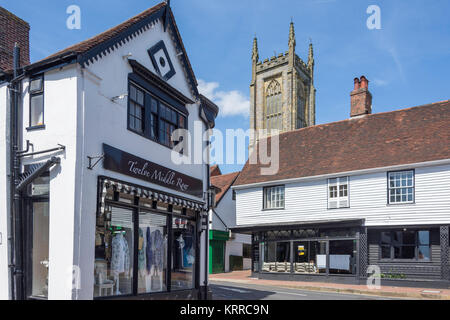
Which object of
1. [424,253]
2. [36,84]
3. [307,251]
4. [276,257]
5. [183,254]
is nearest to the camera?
[36,84]

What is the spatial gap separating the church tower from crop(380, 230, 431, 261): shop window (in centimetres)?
4871

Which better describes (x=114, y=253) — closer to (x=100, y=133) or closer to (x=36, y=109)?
(x=100, y=133)

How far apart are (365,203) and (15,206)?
1736 centimetres

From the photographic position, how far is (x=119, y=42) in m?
12.9

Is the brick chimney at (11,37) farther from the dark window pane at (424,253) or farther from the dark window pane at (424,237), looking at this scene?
the dark window pane at (424,253)

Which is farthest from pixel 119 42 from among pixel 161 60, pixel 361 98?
pixel 361 98

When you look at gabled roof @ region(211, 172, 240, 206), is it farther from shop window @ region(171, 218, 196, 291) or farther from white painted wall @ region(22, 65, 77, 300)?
white painted wall @ region(22, 65, 77, 300)

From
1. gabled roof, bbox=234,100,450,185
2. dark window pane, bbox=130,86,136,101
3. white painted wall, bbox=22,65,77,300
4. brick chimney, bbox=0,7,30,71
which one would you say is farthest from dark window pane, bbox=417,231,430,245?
brick chimney, bbox=0,7,30,71

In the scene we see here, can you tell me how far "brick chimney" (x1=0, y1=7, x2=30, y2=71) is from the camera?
13.9 m

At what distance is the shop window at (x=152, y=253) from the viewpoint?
13.3 m

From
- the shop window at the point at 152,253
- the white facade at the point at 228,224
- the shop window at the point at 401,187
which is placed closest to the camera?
the shop window at the point at 152,253

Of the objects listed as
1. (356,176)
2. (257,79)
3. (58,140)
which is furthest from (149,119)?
A: (257,79)

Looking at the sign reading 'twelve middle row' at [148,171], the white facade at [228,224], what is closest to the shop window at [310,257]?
the white facade at [228,224]

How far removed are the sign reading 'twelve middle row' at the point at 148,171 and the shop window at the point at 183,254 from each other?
45.5 inches
